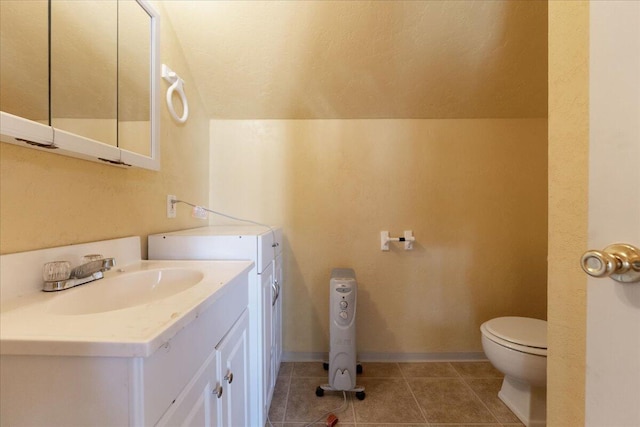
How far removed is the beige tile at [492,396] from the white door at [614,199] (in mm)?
1251

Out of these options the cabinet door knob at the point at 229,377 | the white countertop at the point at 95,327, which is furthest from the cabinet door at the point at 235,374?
the white countertop at the point at 95,327

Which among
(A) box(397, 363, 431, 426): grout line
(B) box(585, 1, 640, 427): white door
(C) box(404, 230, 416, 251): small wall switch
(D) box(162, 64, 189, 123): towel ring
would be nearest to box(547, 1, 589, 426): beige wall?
(B) box(585, 1, 640, 427): white door

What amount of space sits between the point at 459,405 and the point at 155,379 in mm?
1631

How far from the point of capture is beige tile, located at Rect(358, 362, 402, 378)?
159 cm

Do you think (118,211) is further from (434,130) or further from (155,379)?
(434,130)

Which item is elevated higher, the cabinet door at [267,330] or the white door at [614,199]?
the white door at [614,199]

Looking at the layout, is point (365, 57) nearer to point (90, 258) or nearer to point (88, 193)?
point (88, 193)

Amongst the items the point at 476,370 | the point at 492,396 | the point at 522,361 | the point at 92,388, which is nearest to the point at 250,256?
the point at 92,388

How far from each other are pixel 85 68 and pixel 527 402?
2401mm

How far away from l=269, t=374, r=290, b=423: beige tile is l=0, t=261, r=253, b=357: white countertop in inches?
43.1

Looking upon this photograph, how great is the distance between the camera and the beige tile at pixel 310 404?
1260 millimetres

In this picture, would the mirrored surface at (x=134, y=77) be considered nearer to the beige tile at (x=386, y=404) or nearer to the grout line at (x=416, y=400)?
the beige tile at (x=386, y=404)

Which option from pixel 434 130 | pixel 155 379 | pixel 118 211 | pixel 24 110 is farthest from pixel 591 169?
pixel 434 130

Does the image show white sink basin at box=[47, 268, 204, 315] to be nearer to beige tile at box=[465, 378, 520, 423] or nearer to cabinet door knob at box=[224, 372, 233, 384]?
cabinet door knob at box=[224, 372, 233, 384]
